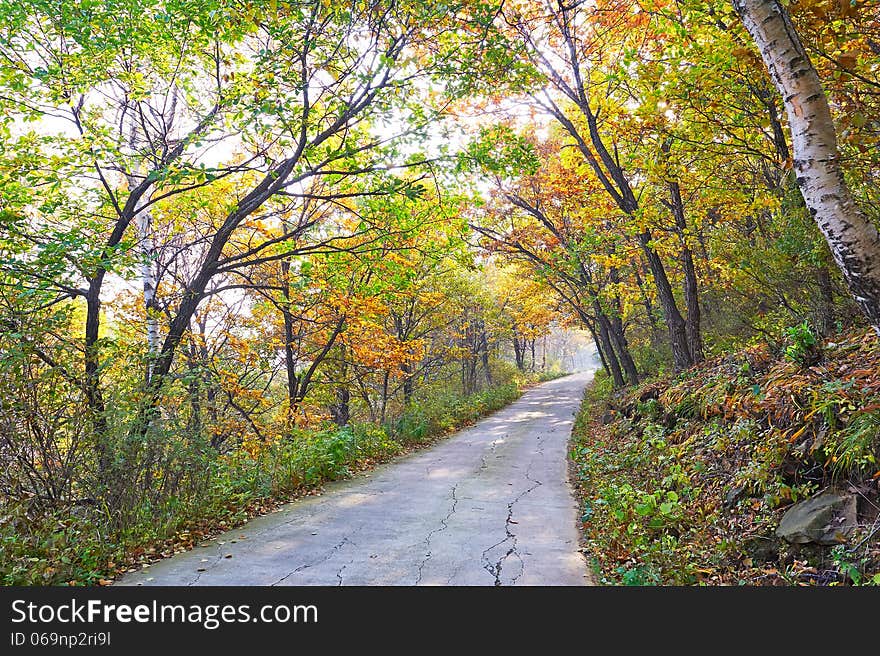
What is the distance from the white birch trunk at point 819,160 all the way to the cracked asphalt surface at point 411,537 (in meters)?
3.08

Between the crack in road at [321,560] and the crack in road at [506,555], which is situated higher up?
the crack in road at [321,560]

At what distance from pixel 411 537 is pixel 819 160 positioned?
481 cm

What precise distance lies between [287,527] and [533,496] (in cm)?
346

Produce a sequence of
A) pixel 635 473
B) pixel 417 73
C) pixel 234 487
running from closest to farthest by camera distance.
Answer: pixel 234 487 → pixel 635 473 → pixel 417 73

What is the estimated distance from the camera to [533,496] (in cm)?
703

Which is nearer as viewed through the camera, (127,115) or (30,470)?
(30,470)

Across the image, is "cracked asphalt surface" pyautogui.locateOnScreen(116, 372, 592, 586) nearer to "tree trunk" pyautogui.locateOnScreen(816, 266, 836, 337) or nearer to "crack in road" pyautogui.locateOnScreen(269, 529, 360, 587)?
"crack in road" pyautogui.locateOnScreen(269, 529, 360, 587)

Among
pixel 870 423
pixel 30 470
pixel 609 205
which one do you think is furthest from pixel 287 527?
pixel 609 205

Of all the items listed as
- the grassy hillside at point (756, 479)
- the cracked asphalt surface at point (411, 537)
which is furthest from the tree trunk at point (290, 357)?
the grassy hillside at point (756, 479)

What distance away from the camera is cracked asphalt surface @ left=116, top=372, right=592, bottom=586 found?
4062 millimetres

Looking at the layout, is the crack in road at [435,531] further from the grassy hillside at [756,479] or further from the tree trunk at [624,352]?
the tree trunk at [624,352]

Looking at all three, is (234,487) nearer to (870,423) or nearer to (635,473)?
(635,473)

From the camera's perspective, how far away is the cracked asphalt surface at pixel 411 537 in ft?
13.3

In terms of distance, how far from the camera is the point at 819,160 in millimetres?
3422
